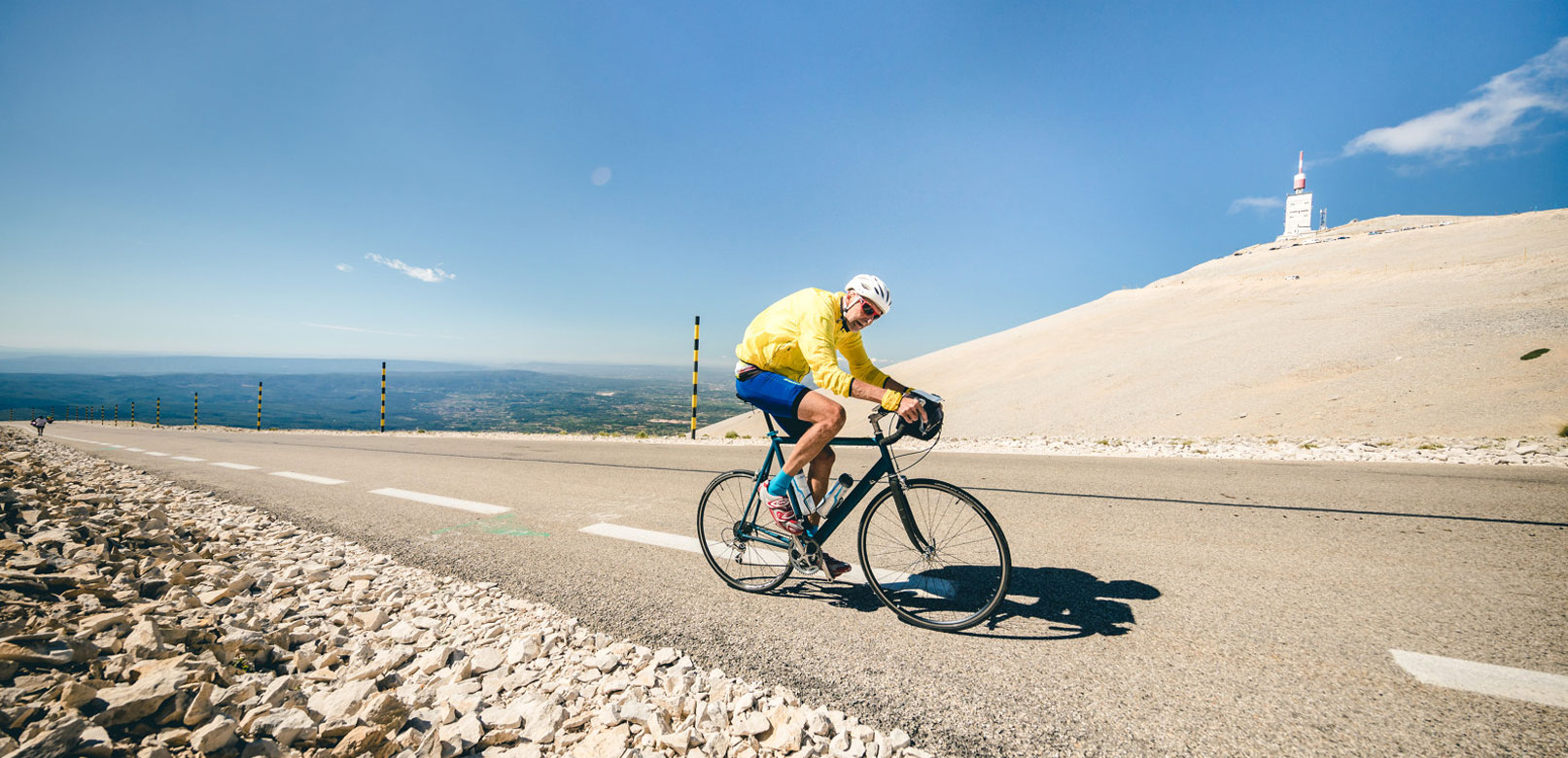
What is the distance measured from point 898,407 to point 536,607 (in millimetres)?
2314

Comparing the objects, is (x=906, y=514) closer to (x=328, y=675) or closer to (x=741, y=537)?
(x=741, y=537)

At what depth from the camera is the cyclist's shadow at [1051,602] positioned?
2.80 metres

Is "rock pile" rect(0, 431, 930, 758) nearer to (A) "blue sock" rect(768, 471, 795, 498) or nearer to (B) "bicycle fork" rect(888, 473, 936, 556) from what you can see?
(A) "blue sock" rect(768, 471, 795, 498)

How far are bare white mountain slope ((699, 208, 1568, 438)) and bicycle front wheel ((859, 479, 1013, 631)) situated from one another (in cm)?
1282

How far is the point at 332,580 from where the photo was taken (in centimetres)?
346

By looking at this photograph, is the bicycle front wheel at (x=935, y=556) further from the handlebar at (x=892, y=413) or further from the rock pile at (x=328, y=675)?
the rock pile at (x=328, y=675)

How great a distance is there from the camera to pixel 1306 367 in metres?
17.0

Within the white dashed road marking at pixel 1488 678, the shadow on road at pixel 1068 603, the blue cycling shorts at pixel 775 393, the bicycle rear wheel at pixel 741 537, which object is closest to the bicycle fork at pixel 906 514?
the shadow on road at pixel 1068 603

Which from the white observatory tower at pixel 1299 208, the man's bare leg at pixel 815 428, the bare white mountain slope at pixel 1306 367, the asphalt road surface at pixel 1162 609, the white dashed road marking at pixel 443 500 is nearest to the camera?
the asphalt road surface at pixel 1162 609

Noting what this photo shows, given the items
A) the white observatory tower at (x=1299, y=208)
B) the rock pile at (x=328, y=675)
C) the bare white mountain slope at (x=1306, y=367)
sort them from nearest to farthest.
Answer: the rock pile at (x=328, y=675) < the bare white mountain slope at (x=1306, y=367) < the white observatory tower at (x=1299, y=208)

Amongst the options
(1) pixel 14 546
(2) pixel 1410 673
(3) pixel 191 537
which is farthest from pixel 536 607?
(2) pixel 1410 673

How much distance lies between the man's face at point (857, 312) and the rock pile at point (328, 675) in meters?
2.09

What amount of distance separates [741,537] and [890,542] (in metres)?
1.00

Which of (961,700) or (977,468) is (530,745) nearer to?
(961,700)
